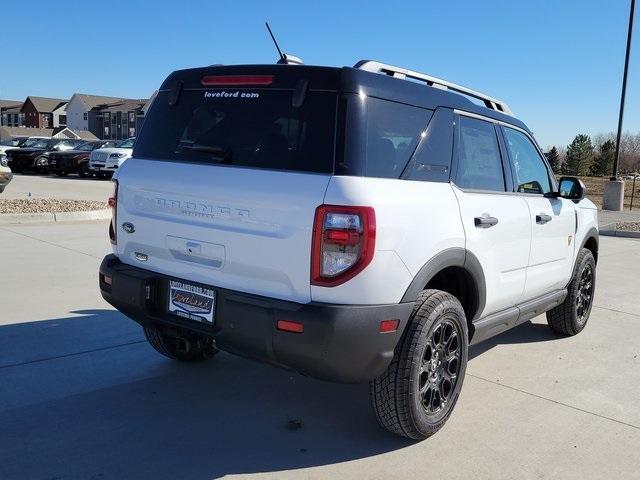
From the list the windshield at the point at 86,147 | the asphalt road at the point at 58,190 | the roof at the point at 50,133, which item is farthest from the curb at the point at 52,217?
the roof at the point at 50,133

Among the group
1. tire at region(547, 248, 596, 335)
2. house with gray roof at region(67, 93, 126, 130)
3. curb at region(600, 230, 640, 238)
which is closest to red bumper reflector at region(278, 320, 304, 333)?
tire at region(547, 248, 596, 335)

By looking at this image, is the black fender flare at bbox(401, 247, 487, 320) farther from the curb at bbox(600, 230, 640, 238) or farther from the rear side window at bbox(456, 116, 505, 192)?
the curb at bbox(600, 230, 640, 238)

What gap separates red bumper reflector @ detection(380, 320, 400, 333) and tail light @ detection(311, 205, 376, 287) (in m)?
0.31

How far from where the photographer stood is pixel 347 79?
3039mm

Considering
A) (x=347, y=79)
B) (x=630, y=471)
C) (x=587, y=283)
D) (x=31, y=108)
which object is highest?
(x=31, y=108)

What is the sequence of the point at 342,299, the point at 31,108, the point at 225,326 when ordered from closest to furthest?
the point at 342,299 → the point at 225,326 → the point at 31,108

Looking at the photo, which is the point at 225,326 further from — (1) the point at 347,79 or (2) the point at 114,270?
(1) the point at 347,79

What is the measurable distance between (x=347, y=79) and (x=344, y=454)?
1980 millimetres

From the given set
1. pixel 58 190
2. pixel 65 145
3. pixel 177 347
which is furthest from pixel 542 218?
pixel 65 145

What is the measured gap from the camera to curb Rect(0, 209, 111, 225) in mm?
10945

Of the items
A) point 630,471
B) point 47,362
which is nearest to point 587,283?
point 630,471

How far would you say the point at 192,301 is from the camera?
328 cm

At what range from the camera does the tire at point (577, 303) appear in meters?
5.46

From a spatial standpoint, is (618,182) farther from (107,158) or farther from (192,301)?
(192,301)
